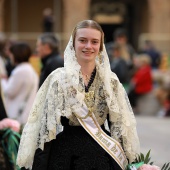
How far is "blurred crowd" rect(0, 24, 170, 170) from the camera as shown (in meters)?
8.36

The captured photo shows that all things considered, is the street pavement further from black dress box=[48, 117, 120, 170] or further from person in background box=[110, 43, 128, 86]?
black dress box=[48, 117, 120, 170]

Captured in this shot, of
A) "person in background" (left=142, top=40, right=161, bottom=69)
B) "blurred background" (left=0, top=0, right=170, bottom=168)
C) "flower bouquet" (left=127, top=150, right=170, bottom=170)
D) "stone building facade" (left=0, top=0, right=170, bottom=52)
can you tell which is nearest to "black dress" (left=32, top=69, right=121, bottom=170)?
"flower bouquet" (left=127, top=150, right=170, bottom=170)

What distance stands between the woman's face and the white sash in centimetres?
33

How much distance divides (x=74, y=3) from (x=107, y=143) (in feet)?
86.9

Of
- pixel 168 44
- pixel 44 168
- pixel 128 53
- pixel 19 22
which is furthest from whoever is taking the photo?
pixel 19 22

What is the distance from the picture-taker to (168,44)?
29.4 m

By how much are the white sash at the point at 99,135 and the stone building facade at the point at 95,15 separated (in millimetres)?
25599

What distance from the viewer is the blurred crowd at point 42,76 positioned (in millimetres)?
8359

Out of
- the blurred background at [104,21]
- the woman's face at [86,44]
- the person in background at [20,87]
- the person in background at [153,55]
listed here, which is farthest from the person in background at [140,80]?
the woman's face at [86,44]

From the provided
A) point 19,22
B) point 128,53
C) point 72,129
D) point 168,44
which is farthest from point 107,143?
point 19,22

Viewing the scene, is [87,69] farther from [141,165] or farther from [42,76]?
[42,76]

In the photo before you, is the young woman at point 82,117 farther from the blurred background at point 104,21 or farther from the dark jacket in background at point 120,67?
the blurred background at point 104,21

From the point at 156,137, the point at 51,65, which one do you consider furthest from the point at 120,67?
the point at 51,65

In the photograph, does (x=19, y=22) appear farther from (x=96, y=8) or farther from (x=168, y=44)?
(x=168, y=44)
